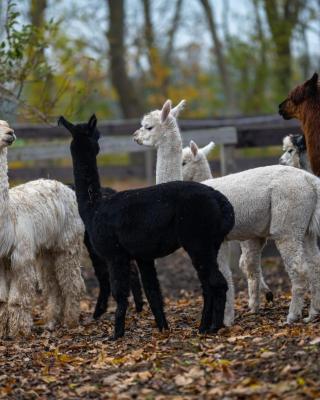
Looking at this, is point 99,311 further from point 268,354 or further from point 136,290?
point 268,354

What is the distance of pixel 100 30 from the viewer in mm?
28562

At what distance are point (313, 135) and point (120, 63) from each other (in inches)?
761

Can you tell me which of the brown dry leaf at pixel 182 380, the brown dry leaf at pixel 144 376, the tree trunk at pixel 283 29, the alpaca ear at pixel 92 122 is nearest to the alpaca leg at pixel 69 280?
the alpaca ear at pixel 92 122

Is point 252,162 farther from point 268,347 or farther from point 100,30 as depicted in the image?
point 100,30

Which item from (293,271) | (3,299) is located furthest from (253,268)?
(3,299)

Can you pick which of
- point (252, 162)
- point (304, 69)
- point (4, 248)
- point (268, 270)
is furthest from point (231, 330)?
point (304, 69)

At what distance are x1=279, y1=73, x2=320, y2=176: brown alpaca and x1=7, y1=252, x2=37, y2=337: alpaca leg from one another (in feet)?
9.63

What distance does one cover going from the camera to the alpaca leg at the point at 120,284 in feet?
25.3

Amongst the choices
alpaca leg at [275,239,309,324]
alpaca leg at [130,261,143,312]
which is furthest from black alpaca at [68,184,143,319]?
alpaca leg at [275,239,309,324]

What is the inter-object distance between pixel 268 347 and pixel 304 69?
25127 mm

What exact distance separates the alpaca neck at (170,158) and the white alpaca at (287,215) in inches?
25.3

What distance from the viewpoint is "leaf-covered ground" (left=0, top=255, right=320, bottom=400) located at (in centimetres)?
554

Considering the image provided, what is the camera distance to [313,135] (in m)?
8.87

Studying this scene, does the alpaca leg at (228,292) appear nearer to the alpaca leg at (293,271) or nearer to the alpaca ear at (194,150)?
the alpaca leg at (293,271)
